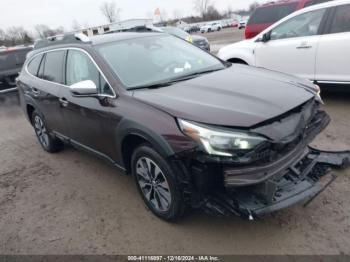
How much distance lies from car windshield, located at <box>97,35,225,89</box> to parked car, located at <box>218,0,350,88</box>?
8.05 feet

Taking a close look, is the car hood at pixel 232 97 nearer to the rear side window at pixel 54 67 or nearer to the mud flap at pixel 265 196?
the mud flap at pixel 265 196

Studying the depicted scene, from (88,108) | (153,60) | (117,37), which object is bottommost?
(88,108)

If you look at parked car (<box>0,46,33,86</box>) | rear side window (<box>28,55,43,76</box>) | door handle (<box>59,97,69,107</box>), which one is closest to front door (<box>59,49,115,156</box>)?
door handle (<box>59,97,69,107</box>)

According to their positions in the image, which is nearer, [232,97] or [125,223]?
[232,97]

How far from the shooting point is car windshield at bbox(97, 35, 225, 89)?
346cm

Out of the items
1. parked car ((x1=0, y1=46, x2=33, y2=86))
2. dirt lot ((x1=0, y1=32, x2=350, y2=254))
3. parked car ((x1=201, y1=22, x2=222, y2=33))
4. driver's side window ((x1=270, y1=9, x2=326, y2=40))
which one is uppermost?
driver's side window ((x1=270, y1=9, x2=326, y2=40))

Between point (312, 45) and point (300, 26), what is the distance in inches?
21.5

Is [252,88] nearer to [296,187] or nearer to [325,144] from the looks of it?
[296,187]

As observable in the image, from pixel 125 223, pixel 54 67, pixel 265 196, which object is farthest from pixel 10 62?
pixel 265 196

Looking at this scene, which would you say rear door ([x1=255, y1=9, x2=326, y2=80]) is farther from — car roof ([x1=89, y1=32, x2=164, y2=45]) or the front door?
the front door

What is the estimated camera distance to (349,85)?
538 centimetres

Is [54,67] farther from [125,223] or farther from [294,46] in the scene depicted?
[294,46]

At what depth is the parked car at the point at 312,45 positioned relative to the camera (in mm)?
5406

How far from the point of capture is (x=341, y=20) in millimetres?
5461
